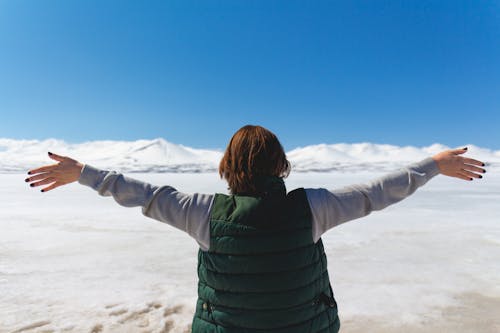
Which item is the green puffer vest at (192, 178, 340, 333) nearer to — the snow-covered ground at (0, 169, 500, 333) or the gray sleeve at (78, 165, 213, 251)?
the gray sleeve at (78, 165, 213, 251)

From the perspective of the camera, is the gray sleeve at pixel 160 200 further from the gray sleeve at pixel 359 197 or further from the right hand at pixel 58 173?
the gray sleeve at pixel 359 197

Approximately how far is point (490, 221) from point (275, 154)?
7.08 meters

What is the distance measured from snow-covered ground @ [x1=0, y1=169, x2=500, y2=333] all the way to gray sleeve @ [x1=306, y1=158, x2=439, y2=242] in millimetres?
1726

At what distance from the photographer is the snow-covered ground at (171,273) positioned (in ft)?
8.30

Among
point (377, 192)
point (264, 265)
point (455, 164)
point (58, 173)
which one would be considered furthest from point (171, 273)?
point (455, 164)

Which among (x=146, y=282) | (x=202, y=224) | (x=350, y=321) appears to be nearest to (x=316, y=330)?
(x=202, y=224)

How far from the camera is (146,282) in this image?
3227 millimetres

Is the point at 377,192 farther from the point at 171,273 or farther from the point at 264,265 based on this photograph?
the point at 171,273

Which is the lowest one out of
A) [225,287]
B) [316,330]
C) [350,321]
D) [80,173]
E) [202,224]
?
[350,321]

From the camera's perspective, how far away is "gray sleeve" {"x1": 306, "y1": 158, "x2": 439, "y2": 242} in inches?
39.5

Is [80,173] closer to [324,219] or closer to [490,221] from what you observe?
[324,219]

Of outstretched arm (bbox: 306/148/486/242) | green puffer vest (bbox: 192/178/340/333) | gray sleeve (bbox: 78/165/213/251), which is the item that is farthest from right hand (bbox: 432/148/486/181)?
gray sleeve (bbox: 78/165/213/251)

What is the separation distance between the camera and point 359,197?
3.44 feet

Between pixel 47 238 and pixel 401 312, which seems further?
pixel 47 238
